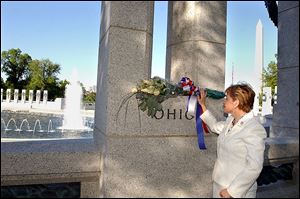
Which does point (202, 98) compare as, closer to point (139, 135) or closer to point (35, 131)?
point (139, 135)

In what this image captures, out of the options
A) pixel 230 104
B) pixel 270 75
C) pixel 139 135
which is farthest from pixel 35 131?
pixel 270 75

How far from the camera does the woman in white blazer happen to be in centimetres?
247

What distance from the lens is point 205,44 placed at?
14.1 feet

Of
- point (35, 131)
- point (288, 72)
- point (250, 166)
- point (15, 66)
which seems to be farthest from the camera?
point (15, 66)

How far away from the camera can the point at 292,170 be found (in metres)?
5.11

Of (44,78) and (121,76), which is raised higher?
(44,78)

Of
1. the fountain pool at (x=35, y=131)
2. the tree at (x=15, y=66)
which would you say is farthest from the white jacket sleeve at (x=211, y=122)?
the tree at (x=15, y=66)

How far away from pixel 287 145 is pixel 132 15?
142 inches

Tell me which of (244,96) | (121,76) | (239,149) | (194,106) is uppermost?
(121,76)

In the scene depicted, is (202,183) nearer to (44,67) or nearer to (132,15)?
(132,15)

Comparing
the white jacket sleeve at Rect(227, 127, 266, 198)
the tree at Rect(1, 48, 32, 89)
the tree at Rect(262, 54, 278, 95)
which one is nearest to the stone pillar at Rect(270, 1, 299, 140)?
the white jacket sleeve at Rect(227, 127, 266, 198)

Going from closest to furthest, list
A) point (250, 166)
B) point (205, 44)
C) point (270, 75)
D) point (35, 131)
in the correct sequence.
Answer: point (250, 166)
point (205, 44)
point (35, 131)
point (270, 75)

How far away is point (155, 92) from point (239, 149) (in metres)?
1.31

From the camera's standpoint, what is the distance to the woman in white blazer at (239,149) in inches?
97.3
